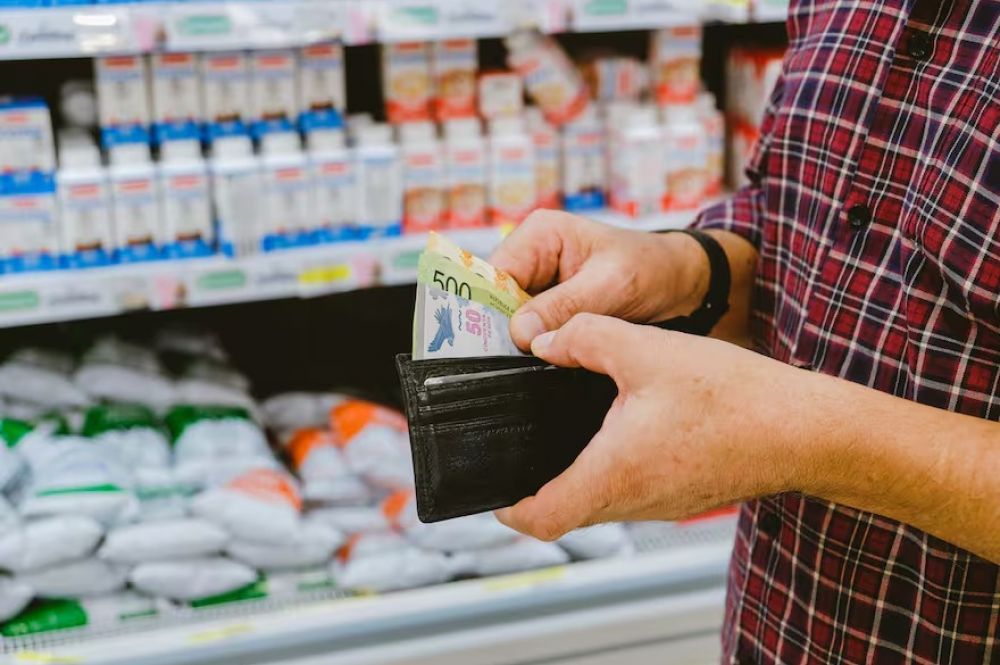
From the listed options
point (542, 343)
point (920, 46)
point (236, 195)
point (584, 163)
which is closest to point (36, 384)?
point (236, 195)

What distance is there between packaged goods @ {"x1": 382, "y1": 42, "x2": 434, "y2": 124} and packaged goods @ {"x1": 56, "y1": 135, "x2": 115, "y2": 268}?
564 mm

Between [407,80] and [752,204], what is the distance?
106cm

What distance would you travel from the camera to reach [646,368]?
2.71ft

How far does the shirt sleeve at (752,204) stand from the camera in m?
1.22

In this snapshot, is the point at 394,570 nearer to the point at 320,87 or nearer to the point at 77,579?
the point at 77,579

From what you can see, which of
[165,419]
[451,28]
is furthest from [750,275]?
[165,419]

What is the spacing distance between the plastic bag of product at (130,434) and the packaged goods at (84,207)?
1.06 feet

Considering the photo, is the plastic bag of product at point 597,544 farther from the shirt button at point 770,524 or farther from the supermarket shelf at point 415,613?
the shirt button at point 770,524

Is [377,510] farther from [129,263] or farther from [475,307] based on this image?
[475,307]

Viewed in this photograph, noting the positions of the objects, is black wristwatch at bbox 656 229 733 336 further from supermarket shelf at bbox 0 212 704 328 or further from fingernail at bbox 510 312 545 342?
supermarket shelf at bbox 0 212 704 328

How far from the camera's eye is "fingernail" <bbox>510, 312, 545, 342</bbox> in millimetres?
965

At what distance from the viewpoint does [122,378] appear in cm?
218

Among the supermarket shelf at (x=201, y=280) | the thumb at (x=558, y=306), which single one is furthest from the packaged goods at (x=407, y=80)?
the thumb at (x=558, y=306)

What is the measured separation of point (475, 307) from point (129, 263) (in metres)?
1.17
